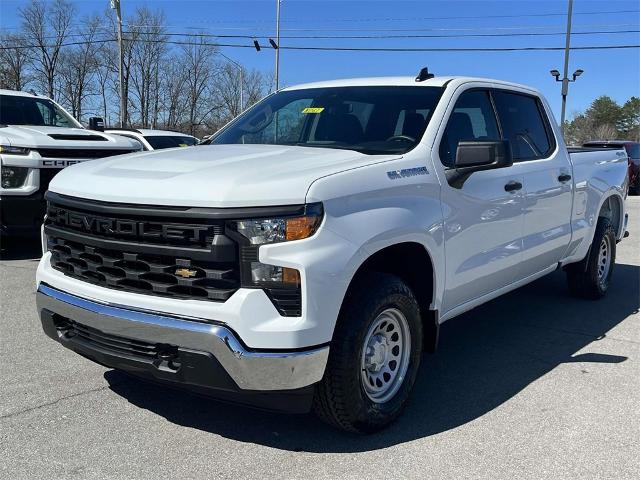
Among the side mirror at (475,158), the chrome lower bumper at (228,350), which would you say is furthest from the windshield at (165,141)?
the chrome lower bumper at (228,350)

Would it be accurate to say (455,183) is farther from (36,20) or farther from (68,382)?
(36,20)

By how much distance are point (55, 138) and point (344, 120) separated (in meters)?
4.95

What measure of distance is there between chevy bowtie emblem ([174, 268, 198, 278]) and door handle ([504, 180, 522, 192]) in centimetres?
241

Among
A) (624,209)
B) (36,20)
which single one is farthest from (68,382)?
(36,20)

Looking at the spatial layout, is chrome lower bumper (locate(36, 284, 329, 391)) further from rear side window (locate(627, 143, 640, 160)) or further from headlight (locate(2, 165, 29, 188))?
rear side window (locate(627, 143, 640, 160))

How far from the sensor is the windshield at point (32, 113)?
8.98m

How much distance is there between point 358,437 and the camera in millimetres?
3428

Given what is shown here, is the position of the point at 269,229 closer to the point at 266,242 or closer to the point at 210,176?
the point at 266,242


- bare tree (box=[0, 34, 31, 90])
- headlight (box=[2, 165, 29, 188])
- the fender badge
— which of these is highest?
bare tree (box=[0, 34, 31, 90])

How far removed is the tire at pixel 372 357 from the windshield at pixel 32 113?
7410mm

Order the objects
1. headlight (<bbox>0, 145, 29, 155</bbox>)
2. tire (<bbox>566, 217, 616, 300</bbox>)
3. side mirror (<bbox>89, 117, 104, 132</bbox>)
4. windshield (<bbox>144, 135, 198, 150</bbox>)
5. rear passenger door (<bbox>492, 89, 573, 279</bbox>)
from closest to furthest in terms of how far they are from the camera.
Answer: rear passenger door (<bbox>492, 89, 573, 279</bbox>)
tire (<bbox>566, 217, 616, 300</bbox>)
headlight (<bbox>0, 145, 29, 155</bbox>)
side mirror (<bbox>89, 117, 104, 132</bbox>)
windshield (<bbox>144, 135, 198, 150</bbox>)

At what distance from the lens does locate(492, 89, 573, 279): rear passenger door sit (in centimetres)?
482

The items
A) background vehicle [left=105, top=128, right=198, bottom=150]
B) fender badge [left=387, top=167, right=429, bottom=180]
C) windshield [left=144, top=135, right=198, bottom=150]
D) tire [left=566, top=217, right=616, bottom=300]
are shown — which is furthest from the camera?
windshield [left=144, top=135, right=198, bottom=150]

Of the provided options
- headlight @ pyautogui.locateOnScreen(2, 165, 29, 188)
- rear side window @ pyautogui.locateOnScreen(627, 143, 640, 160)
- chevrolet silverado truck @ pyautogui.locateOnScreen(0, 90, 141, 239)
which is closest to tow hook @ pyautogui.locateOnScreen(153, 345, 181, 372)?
chevrolet silverado truck @ pyautogui.locateOnScreen(0, 90, 141, 239)
